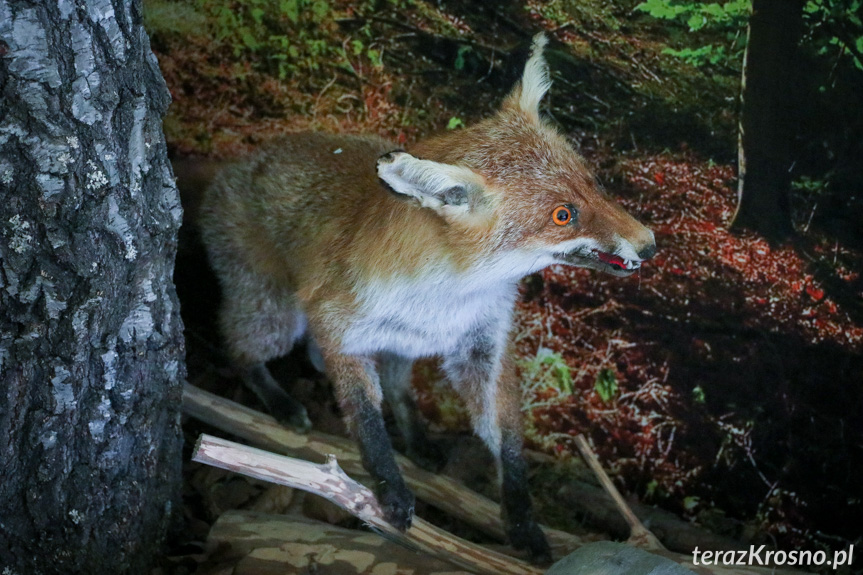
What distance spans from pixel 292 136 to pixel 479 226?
5.65ft

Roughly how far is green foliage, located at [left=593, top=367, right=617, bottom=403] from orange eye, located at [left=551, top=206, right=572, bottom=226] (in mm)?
1548

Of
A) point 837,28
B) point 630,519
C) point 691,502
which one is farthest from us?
point 691,502

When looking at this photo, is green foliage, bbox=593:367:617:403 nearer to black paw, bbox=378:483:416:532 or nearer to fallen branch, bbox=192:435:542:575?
fallen branch, bbox=192:435:542:575

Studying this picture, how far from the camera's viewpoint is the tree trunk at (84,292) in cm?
261

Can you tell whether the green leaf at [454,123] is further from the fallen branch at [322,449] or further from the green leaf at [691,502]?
the green leaf at [691,502]

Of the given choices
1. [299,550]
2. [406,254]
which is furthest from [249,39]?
[299,550]

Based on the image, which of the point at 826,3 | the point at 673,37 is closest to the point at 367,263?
the point at 673,37

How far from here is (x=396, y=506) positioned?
131 inches

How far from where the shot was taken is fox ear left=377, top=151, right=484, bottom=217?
9.15ft

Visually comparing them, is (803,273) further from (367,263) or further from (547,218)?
(367,263)

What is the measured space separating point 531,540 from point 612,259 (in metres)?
1.43

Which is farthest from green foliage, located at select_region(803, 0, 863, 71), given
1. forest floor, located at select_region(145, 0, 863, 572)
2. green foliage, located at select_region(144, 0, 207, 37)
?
green foliage, located at select_region(144, 0, 207, 37)

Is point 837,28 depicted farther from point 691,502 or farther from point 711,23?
point 691,502

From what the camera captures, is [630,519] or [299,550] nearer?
[299,550]
